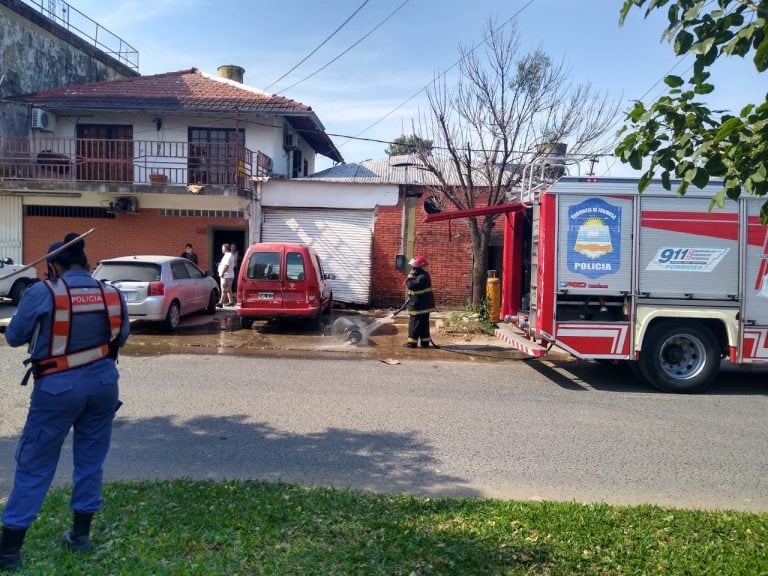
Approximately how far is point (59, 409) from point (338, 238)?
1477 centimetres

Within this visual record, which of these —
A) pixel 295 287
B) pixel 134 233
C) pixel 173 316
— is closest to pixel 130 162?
pixel 134 233

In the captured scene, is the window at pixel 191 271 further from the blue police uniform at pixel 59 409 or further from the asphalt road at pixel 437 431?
the blue police uniform at pixel 59 409

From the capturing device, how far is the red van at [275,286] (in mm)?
12820

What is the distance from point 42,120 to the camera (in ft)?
61.9

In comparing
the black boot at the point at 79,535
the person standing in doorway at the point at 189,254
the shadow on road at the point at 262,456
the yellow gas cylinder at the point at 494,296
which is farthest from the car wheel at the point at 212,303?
the black boot at the point at 79,535

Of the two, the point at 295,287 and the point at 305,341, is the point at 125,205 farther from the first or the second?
the point at 305,341

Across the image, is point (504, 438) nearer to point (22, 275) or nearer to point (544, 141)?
point (544, 141)

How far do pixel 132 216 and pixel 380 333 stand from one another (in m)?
9.28

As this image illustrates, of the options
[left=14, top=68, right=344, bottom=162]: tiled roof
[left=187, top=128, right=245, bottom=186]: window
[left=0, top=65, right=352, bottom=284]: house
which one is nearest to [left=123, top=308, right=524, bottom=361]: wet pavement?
[left=0, top=65, right=352, bottom=284]: house

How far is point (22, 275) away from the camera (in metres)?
16.1

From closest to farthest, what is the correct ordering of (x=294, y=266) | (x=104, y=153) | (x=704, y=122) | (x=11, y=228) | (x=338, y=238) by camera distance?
(x=704, y=122) < (x=294, y=266) < (x=338, y=238) < (x=11, y=228) < (x=104, y=153)

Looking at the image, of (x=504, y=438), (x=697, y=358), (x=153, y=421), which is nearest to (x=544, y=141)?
(x=697, y=358)

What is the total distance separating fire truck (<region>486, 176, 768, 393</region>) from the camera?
28.2ft

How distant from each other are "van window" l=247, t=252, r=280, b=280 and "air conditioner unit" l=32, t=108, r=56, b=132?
10279 mm
